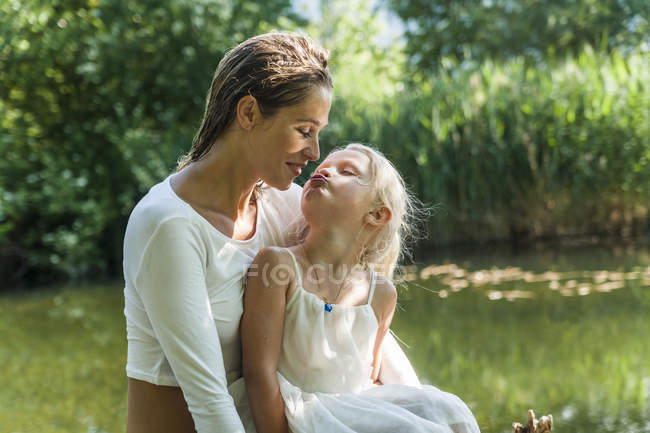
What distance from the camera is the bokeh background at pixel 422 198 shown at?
3578 millimetres

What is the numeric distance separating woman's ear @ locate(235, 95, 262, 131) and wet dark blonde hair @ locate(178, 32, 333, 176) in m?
0.01

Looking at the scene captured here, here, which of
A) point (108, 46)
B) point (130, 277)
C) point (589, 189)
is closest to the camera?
point (130, 277)

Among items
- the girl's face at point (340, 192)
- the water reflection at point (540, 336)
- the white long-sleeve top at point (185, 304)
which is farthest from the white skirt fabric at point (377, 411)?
the water reflection at point (540, 336)

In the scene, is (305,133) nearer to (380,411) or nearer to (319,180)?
(319,180)

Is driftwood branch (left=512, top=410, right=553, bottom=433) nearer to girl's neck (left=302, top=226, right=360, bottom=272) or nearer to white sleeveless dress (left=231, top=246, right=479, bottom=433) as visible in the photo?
A: white sleeveless dress (left=231, top=246, right=479, bottom=433)

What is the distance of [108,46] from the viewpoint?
359 inches

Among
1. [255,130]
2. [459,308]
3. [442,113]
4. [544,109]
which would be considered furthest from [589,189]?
[255,130]

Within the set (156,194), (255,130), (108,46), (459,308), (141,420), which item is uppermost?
(108,46)

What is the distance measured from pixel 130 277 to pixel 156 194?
0.64 ft

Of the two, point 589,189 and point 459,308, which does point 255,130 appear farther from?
point 589,189

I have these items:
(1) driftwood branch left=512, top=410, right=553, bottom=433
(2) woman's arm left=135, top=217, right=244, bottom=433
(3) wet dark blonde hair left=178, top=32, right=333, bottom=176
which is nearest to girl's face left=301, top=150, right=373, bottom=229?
(3) wet dark blonde hair left=178, top=32, right=333, bottom=176

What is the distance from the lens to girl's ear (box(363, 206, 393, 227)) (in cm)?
187

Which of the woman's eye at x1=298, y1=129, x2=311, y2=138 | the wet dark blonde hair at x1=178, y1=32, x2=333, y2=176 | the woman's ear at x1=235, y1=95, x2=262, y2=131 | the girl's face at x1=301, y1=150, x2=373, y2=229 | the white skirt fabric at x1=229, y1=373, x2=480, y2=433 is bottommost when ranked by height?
the white skirt fabric at x1=229, y1=373, x2=480, y2=433

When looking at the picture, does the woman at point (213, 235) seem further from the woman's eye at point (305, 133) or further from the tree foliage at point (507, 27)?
the tree foliage at point (507, 27)
